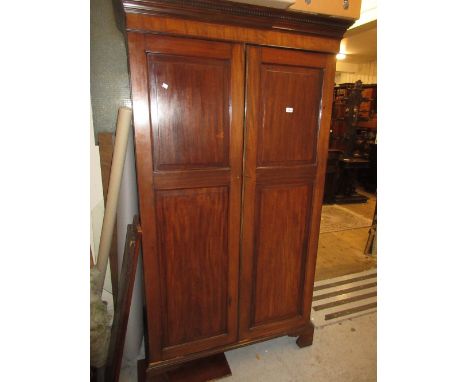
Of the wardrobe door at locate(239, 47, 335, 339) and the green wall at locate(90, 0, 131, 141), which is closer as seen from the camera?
the wardrobe door at locate(239, 47, 335, 339)

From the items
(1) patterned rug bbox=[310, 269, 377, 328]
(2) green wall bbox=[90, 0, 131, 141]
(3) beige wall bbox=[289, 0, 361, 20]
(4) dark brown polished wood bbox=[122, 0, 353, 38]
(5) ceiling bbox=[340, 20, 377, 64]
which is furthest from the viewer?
(5) ceiling bbox=[340, 20, 377, 64]

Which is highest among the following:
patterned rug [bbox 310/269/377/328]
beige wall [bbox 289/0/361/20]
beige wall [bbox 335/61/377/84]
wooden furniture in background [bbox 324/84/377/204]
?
beige wall [bbox 335/61/377/84]

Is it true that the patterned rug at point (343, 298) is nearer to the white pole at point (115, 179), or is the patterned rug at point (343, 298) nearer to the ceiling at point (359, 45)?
the white pole at point (115, 179)

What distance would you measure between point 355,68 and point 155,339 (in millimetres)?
7684

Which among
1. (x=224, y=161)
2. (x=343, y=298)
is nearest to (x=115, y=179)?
(x=224, y=161)

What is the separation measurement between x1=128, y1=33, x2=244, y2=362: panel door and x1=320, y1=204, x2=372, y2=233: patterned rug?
2.53 meters

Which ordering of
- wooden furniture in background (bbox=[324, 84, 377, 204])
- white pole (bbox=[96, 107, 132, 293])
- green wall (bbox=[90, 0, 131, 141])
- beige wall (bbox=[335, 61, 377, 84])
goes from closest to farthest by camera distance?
white pole (bbox=[96, 107, 132, 293]), green wall (bbox=[90, 0, 131, 141]), wooden furniture in background (bbox=[324, 84, 377, 204]), beige wall (bbox=[335, 61, 377, 84])

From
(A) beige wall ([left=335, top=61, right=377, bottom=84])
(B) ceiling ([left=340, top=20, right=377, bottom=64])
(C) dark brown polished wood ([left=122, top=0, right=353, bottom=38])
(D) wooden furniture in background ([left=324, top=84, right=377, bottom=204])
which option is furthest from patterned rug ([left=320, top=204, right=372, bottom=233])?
(A) beige wall ([left=335, top=61, right=377, bottom=84])

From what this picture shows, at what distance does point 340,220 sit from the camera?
13.0 ft

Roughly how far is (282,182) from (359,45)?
483 centimetres

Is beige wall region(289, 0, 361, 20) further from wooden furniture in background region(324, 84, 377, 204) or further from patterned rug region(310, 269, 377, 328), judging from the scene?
wooden furniture in background region(324, 84, 377, 204)

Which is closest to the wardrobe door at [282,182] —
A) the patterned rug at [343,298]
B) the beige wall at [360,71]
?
the patterned rug at [343,298]

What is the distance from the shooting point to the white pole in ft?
4.22
